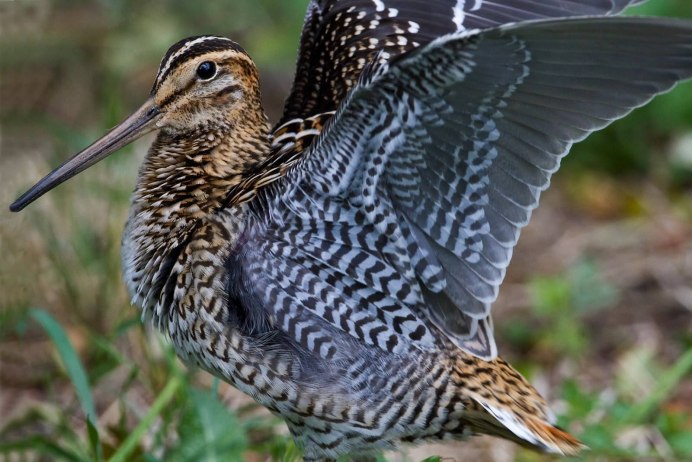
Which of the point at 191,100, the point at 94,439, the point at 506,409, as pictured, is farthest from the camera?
the point at 191,100

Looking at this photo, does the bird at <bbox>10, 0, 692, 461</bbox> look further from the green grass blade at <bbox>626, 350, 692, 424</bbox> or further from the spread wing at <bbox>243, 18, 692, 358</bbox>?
the green grass blade at <bbox>626, 350, 692, 424</bbox>

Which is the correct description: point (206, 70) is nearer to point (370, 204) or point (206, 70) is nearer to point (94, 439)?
point (370, 204)

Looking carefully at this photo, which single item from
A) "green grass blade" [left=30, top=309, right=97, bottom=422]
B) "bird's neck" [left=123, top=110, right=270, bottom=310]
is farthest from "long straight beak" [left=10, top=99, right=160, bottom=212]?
"green grass blade" [left=30, top=309, right=97, bottom=422]

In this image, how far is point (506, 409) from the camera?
3385 mm

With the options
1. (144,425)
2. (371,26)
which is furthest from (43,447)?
(371,26)

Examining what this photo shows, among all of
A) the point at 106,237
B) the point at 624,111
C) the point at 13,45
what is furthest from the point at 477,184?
the point at 13,45

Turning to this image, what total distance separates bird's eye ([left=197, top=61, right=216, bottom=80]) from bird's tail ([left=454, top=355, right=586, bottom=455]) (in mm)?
1161

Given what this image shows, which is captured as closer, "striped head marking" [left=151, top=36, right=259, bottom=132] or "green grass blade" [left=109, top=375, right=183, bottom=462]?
"green grass blade" [left=109, top=375, right=183, bottom=462]

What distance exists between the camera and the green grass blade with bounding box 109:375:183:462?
349cm

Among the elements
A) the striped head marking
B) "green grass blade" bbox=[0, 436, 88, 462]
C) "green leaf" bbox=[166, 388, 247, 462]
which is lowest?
"green grass blade" bbox=[0, 436, 88, 462]

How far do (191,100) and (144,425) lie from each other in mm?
1004

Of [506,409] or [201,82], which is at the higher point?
[201,82]

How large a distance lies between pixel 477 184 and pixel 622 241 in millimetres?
2697

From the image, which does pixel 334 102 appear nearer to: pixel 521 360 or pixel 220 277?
pixel 220 277
